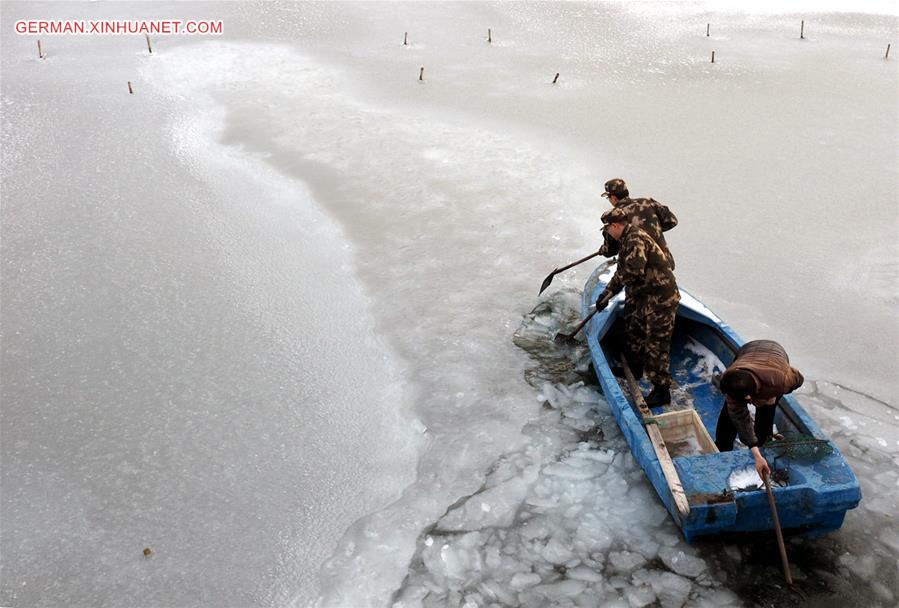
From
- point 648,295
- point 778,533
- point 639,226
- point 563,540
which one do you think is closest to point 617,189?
point 639,226

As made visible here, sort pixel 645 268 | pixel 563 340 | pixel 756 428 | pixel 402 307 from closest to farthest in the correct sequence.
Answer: pixel 756 428 < pixel 645 268 < pixel 563 340 < pixel 402 307

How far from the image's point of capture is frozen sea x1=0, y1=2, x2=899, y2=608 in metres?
4.79

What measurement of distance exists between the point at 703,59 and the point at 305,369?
399 inches

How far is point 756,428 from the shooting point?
4.80 m

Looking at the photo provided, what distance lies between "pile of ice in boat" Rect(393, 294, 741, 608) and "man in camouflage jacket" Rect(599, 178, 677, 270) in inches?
53.8

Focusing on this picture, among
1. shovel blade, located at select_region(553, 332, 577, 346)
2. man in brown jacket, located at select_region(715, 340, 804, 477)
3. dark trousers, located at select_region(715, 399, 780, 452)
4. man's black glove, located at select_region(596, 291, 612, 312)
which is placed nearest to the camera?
man in brown jacket, located at select_region(715, 340, 804, 477)

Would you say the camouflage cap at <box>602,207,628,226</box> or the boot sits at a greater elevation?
the camouflage cap at <box>602,207,628,226</box>

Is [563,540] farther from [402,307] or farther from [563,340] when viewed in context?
[402,307]

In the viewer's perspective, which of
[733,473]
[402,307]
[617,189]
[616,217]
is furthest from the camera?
[402,307]

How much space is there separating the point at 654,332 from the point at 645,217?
0.91m

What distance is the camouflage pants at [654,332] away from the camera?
555 centimetres

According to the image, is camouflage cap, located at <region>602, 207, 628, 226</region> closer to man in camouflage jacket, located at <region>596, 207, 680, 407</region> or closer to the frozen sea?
man in camouflage jacket, located at <region>596, 207, 680, 407</region>

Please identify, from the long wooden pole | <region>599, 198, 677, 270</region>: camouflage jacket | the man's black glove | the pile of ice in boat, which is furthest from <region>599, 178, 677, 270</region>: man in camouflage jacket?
the long wooden pole

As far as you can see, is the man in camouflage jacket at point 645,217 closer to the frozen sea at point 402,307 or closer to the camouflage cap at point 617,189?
the camouflage cap at point 617,189
